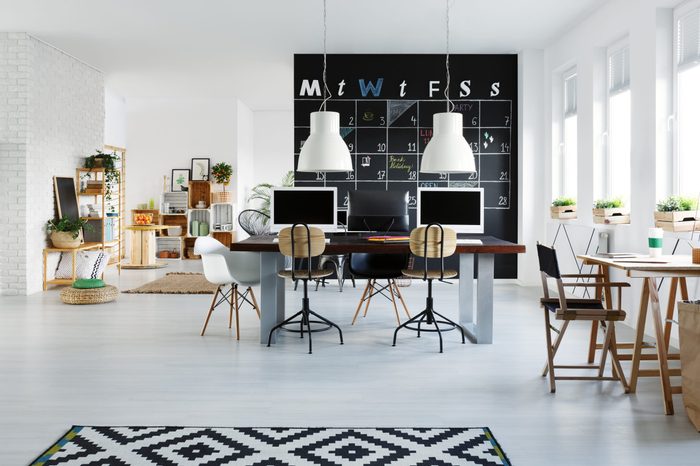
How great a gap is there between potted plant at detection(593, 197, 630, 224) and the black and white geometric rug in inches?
131

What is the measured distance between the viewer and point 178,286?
775cm

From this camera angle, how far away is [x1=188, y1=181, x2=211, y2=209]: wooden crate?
447 inches

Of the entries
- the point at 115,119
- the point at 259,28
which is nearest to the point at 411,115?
the point at 259,28

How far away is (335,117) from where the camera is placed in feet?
17.4

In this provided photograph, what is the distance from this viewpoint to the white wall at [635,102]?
5.06m

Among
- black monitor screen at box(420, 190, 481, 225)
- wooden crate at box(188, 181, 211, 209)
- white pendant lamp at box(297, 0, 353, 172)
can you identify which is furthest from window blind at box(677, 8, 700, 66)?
wooden crate at box(188, 181, 211, 209)

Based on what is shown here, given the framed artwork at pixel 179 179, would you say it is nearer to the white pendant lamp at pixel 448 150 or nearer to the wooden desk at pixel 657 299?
the white pendant lamp at pixel 448 150

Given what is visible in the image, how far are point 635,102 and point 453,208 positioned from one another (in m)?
1.78

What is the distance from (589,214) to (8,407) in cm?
524

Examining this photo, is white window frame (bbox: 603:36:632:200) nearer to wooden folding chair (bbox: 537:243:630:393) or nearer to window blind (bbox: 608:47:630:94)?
window blind (bbox: 608:47:630:94)

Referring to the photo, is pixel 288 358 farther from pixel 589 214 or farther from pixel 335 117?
pixel 589 214

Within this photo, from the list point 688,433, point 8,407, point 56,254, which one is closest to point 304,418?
point 8,407

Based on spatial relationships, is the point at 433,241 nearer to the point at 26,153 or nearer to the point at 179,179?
the point at 26,153

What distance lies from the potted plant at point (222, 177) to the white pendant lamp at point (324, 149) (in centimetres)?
622
